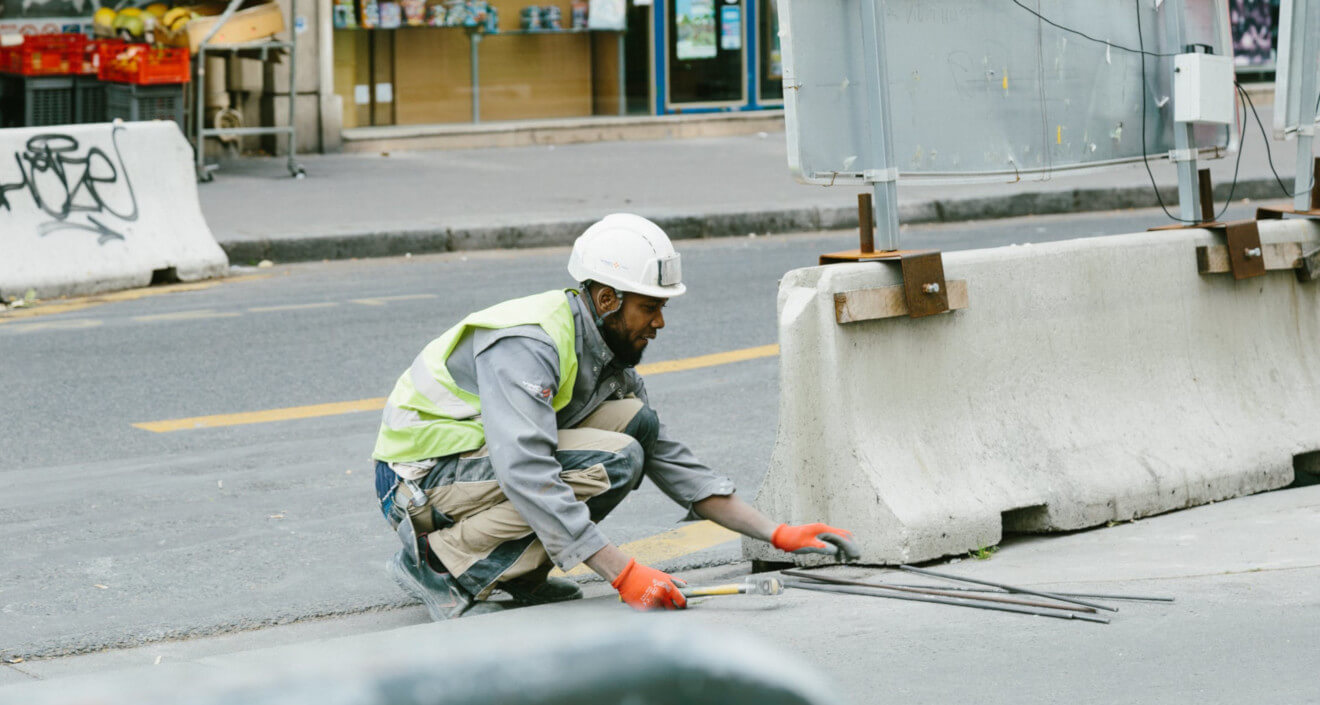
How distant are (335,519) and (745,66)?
1361 cm

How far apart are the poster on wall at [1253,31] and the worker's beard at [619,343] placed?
1817cm

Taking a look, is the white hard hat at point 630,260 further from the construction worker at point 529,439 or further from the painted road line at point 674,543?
the painted road line at point 674,543

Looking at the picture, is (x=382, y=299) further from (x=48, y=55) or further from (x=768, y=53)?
(x=768, y=53)

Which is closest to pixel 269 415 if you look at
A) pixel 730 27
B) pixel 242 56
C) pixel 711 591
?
pixel 711 591

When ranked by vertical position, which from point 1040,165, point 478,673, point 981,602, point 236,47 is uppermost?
point 236,47

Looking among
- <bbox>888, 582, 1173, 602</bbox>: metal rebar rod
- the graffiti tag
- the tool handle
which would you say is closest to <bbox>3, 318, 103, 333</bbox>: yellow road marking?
the graffiti tag

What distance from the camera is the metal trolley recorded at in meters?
13.4

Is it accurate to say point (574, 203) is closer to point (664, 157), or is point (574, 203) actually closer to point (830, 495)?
point (664, 157)

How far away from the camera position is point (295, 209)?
12.3 meters

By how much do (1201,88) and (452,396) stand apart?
2.94 meters

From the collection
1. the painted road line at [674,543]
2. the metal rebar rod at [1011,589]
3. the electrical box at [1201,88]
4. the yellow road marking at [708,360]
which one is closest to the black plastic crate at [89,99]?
the yellow road marking at [708,360]

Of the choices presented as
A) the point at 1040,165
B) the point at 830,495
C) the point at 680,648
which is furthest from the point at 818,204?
the point at 680,648

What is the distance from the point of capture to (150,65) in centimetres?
1309

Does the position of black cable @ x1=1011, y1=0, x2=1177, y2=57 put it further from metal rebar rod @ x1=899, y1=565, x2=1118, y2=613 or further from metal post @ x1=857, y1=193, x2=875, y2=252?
metal rebar rod @ x1=899, y1=565, x2=1118, y2=613
